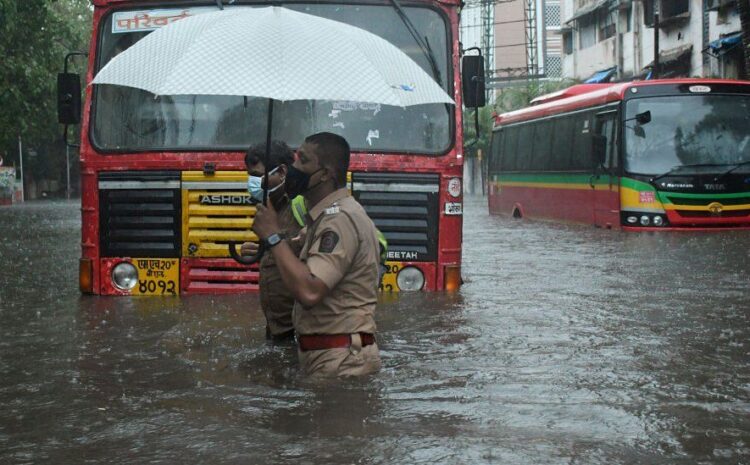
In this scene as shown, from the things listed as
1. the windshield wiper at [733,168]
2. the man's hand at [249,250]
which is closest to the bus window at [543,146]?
the windshield wiper at [733,168]

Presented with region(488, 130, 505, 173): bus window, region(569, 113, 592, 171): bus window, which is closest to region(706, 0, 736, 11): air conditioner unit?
region(488, 130, 505, 173): bus window

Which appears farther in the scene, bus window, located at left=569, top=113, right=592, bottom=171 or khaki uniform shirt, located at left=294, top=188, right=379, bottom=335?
bus window, located at left=569, top=113, right=592, bottom=171

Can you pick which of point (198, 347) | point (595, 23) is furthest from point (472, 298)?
point (595, 23)

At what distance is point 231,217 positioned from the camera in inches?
400

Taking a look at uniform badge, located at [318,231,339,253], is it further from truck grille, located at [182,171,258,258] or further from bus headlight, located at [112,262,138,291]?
bus headlight, located at [112,262,138,291]

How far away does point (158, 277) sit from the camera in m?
10.3

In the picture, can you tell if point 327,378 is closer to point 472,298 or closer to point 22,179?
point 472,298

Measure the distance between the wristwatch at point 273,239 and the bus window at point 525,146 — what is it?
23.2m

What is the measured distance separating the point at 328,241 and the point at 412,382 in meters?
1.11

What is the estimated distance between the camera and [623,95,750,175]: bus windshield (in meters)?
21.4

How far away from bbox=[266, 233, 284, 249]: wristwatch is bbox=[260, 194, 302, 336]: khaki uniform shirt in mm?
1582

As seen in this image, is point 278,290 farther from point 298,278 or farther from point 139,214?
point 139,214

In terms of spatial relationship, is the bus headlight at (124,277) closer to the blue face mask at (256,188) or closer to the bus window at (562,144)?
the blue face mask at (256,188)

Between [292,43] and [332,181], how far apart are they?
1.02 metres
